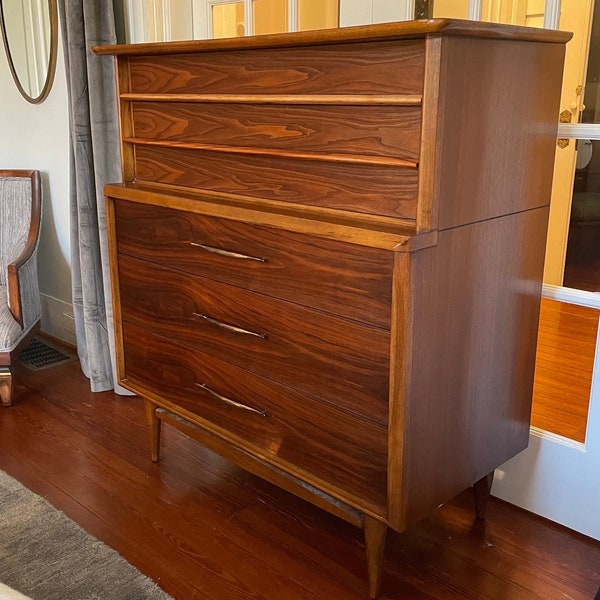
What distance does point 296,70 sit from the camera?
1501 millimetres

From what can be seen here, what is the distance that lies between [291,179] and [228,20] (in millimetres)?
1052

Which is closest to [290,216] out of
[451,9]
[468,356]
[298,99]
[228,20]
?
[298,99]

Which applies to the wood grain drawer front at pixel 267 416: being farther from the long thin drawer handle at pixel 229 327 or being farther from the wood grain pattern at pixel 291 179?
the wood grain pattern at pixel 291 179

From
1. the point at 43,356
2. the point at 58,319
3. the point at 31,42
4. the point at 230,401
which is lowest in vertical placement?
the point at 43,356

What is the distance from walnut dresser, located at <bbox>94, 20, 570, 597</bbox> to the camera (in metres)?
1.35

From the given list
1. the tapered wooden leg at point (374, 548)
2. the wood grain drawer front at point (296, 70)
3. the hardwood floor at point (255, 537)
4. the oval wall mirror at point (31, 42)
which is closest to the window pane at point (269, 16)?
the wood grain drawer front at point (296, 70)

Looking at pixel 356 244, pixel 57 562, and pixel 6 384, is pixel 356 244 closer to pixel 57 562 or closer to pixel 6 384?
pixel 57 562

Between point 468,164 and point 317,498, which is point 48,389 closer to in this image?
point 317,498

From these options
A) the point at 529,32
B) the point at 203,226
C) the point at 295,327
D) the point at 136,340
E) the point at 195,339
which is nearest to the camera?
the point at 529,32

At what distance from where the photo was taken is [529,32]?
1.42 meters

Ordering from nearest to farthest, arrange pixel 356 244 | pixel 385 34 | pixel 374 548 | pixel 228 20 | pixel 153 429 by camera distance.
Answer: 1. pixel 385 34
2. pixel 356 244
3. pixel 374 548
4. pixel 153 429
5. pixel 228 20

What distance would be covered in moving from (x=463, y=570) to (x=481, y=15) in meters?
1.35

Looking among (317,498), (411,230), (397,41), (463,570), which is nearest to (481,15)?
(397,41)

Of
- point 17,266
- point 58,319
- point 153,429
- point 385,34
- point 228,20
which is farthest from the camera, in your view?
point 58,319
